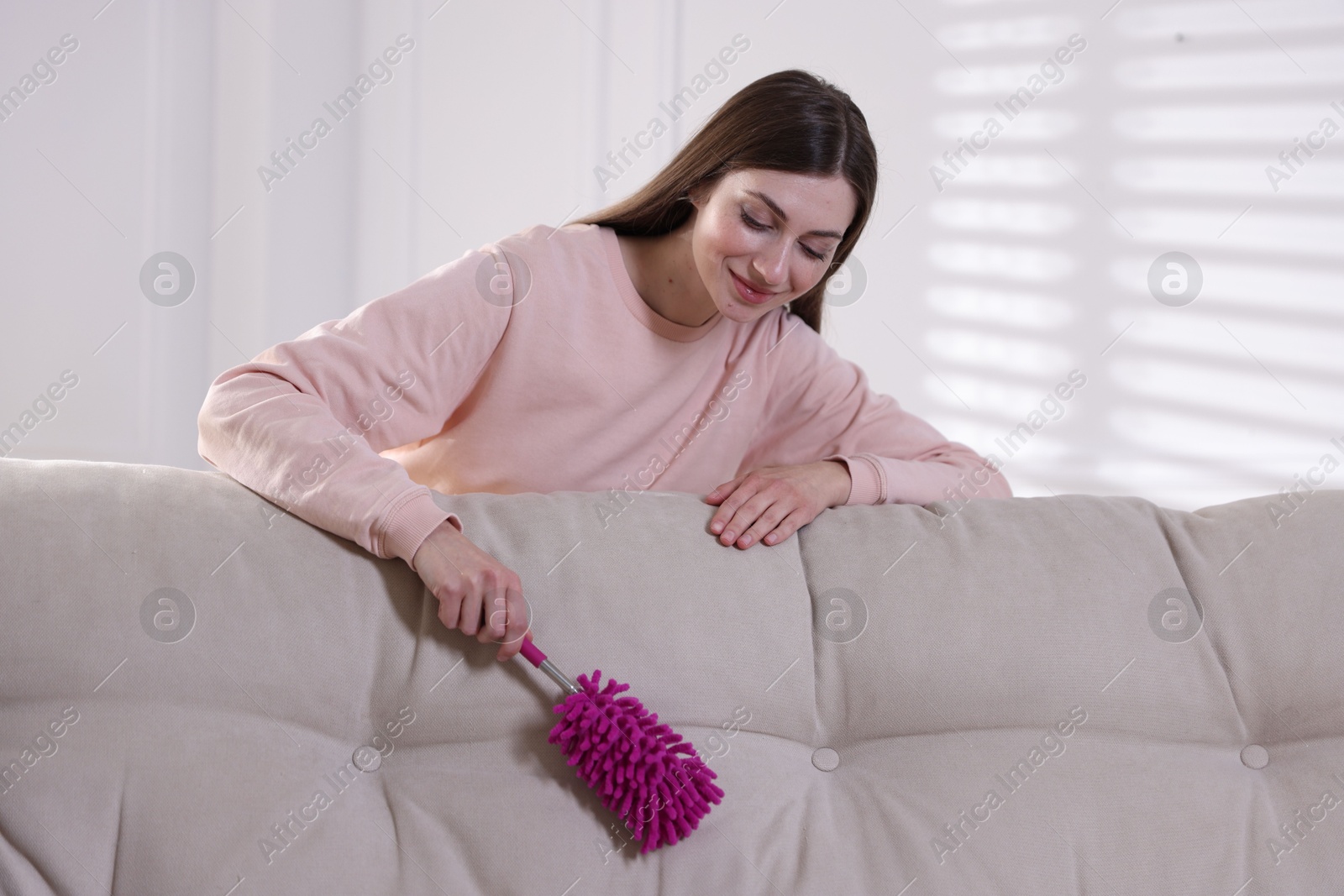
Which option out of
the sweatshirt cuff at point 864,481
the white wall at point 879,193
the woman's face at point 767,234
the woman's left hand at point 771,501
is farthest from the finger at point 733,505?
the white wall at point 879,193

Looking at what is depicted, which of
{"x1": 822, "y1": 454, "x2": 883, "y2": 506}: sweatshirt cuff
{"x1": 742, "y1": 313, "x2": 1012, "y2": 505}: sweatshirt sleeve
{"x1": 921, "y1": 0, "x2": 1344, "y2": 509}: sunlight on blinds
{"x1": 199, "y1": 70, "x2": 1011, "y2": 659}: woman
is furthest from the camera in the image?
{"x1": 921, "y1": 0, "x2": 1344, "y2": 509}: sunlight on blinds

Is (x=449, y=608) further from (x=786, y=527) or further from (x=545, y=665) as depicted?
(x=786, y=527)

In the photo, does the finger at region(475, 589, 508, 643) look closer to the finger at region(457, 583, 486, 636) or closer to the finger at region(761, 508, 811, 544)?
the finger at region(457, 583, 486, 636)

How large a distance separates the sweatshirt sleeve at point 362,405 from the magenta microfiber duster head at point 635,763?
0.69 feet

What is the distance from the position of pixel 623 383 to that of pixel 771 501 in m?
0.33

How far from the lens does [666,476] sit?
1.39 m

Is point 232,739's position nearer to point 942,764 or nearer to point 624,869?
point 624,869

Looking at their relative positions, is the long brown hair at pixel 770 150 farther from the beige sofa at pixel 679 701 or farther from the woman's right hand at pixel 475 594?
the woman's right hand at pixel 475 594

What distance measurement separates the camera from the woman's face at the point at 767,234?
47.4 inches

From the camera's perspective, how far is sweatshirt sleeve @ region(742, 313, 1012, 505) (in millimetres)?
1350

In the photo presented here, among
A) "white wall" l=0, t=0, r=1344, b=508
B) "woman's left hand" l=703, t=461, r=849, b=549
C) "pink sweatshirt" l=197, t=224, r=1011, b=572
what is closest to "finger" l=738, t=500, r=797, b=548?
"woman's left hand" l=703, t=461, r=849, b=549

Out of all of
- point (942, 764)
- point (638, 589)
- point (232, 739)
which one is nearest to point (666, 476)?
point (638, 589)

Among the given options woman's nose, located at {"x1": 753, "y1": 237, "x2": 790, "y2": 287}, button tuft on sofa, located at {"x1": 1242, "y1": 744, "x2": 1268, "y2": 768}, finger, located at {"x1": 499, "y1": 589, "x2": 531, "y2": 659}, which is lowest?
button tuft on sofa, located at {"x1": 1242, "y1": 744, "x2": 1268, "y2": 768}

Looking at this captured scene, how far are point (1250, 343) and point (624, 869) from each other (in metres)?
2.00
